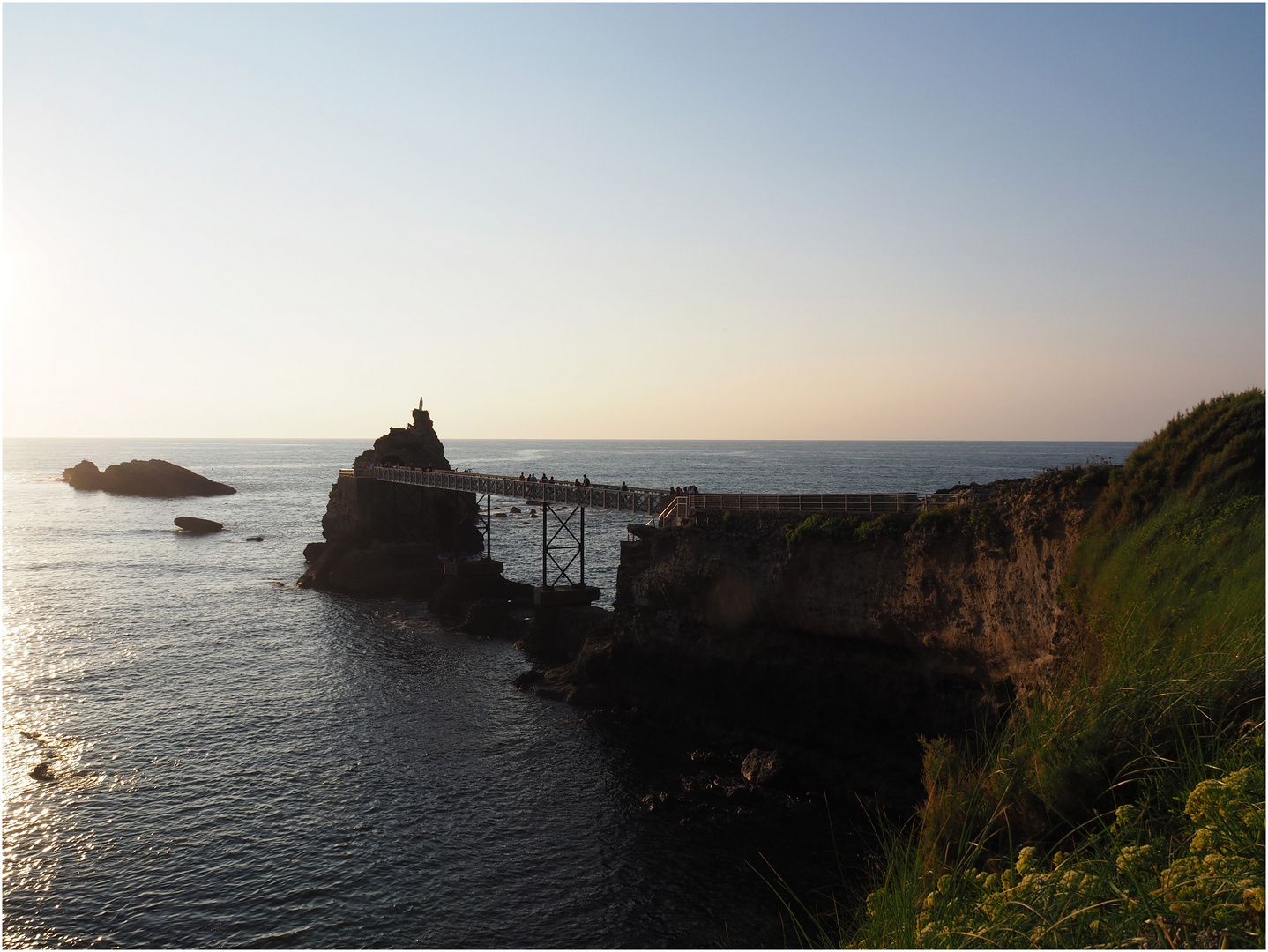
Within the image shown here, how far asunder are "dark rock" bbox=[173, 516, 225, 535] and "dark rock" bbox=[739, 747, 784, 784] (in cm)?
8411

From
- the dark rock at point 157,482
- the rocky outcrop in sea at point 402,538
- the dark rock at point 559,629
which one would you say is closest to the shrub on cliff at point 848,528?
the dark rock at point 559,629

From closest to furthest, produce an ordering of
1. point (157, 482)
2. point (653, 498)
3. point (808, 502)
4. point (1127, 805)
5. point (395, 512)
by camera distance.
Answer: point (1127, 805) → point (808, 502) → point (653, 498) → point (395, 512) → point (157, 482)

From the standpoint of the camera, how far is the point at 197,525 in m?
93.3

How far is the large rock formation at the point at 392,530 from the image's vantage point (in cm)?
6028

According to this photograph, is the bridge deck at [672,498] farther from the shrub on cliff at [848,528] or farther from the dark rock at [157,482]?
the dark rock at [157,482]

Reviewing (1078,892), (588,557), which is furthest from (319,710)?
(588,557)

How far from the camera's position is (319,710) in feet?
110

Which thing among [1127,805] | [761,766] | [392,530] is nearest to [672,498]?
[761,766]

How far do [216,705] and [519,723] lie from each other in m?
13.5

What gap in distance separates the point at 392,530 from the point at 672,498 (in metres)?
36.7

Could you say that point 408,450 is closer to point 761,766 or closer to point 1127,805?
point 761,766

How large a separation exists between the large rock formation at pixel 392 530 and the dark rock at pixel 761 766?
36853 mm

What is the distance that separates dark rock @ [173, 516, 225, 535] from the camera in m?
92.7

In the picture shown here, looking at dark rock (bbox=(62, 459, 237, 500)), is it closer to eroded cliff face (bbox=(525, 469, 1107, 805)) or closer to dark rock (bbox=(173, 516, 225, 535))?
dark rock (bbox=(173, 516, 225, 535))
